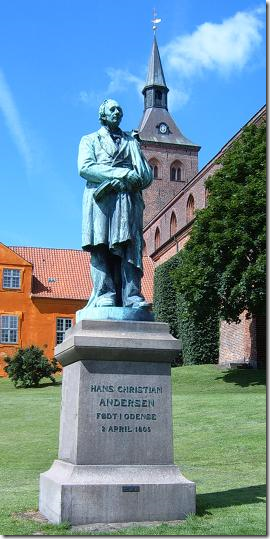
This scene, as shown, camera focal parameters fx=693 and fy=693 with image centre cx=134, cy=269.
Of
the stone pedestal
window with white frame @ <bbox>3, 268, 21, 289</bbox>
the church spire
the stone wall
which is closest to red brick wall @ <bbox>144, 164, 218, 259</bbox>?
the stone wall

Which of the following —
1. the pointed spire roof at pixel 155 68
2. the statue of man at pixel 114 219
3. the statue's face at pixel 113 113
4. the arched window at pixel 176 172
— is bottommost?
the statue of man at pixel 114 219

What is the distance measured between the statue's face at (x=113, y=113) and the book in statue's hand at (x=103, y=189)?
0.93 m

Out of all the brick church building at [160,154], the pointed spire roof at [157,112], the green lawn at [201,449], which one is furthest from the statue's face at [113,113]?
the pointed spire roof at [157,112]

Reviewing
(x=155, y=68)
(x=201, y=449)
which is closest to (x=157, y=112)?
(x=155, y=68)

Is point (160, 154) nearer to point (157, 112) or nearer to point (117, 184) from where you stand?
point (157, 112)

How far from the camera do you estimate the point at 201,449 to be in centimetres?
1512

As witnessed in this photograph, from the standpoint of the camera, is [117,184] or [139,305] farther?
[117,184]

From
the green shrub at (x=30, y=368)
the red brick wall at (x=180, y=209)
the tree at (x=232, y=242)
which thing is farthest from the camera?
the red brick wall at (x=180, y=209)

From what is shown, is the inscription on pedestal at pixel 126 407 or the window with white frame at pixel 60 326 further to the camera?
the window with white frame at pixel 60 326

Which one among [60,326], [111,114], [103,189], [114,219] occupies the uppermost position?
[111,114]

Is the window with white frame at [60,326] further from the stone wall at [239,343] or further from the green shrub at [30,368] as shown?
the stone wall at [239,343]

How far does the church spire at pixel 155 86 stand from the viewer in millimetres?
81062

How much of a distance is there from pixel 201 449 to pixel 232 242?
43.9ft

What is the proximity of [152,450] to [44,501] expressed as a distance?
51.5 inches
